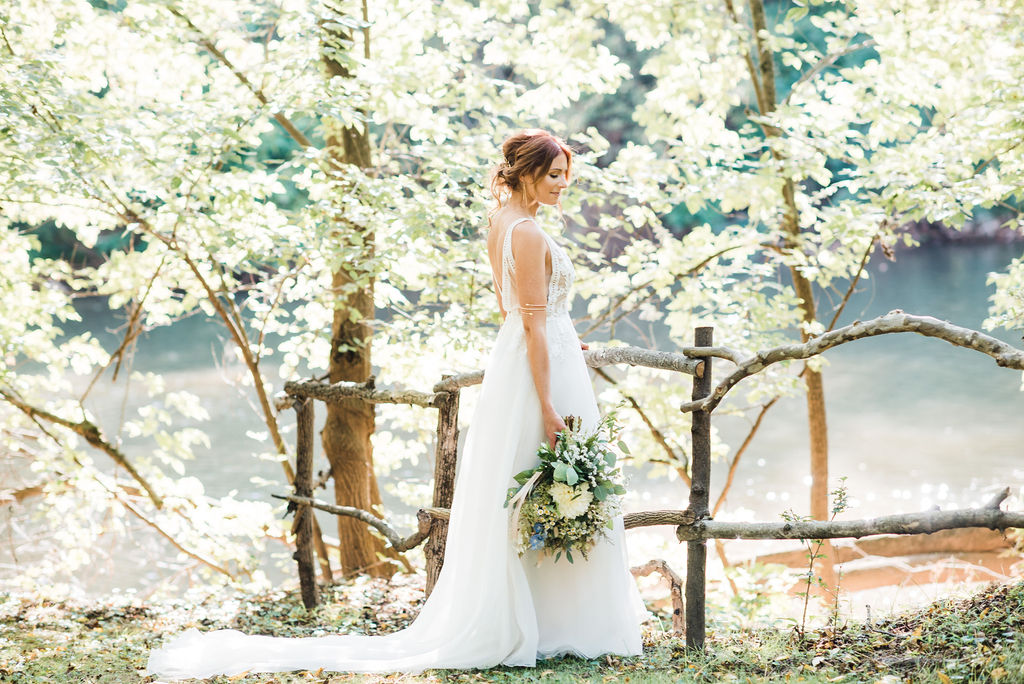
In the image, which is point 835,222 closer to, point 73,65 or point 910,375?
point 73,65

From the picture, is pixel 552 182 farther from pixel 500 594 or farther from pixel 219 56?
pixel 219 56

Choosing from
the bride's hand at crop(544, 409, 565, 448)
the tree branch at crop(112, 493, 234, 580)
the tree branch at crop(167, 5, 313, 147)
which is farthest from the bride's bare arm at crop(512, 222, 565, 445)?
the tree branch at crop(112, 493, 234, 580)

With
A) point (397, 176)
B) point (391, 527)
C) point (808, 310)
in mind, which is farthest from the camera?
point (808, 310)

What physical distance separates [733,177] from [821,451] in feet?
8.32

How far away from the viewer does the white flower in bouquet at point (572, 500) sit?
2.93 metres

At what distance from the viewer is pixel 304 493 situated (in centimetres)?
483

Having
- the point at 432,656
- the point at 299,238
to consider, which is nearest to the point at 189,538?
the point at 299,238

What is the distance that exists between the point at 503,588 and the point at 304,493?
82.2 inches

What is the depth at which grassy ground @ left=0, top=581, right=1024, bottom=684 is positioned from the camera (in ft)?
8.30

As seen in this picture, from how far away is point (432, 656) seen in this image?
121 inches

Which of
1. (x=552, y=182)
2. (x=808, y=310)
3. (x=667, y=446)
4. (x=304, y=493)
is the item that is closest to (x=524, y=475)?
(x=552, y=182)

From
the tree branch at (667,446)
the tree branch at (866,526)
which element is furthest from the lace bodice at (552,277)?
the tree branch at (667,446)

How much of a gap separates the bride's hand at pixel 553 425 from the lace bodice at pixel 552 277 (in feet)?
1.34

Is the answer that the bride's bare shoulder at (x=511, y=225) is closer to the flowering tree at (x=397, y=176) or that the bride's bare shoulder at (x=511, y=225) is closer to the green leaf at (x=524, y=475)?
the green leaf at (x=524, y=475)
